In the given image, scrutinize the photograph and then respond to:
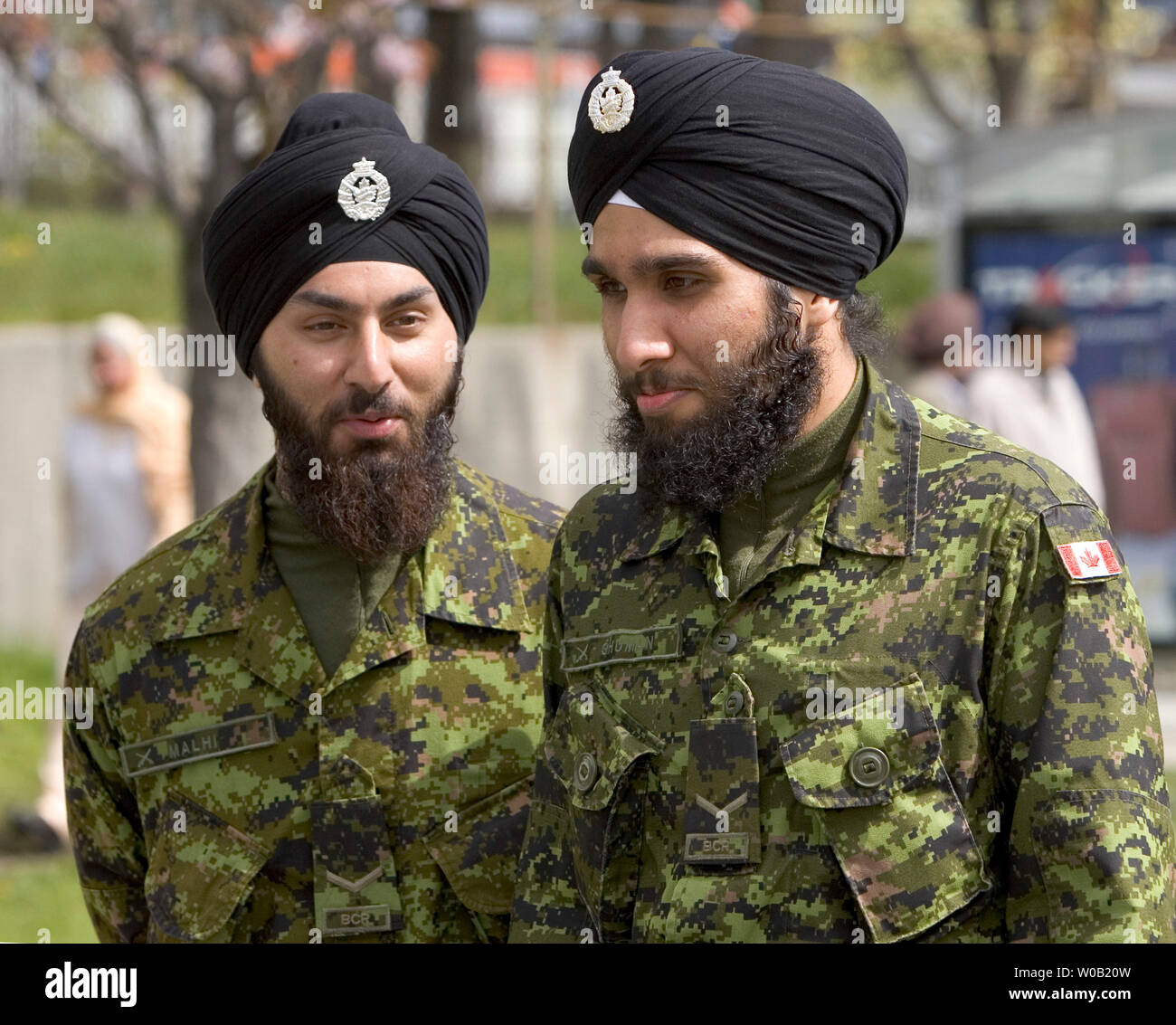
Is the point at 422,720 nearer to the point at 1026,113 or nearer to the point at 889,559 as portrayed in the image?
the point at 889,559

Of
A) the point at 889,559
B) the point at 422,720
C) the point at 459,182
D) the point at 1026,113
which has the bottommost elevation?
the point at 422,720

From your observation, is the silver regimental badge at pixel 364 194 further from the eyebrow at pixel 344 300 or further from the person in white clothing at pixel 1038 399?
the person in white clothing at pixel 1038 399

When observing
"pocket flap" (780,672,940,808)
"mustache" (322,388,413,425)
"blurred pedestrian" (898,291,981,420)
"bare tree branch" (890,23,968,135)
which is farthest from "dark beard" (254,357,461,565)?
"bare tree branch" (890,23,968,135)

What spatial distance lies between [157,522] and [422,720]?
451 cm

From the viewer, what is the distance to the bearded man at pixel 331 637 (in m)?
2.96

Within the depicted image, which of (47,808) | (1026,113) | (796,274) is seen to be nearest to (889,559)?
(796,274)

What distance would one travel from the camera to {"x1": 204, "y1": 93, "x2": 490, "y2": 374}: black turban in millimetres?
3082

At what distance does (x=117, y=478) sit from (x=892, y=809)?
5.53 m

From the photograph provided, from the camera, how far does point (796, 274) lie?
8.22 feet

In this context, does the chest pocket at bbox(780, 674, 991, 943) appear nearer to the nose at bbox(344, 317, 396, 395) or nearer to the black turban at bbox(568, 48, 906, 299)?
the black turban at bbox(568, 48, 906, 299)

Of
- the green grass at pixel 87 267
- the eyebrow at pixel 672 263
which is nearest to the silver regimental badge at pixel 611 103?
the eyebrow at pixel 672 263

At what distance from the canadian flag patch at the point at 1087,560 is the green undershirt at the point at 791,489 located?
41 centimetres

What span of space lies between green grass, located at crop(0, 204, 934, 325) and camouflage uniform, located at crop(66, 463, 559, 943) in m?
6.42

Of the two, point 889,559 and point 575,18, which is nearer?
point 889,559
